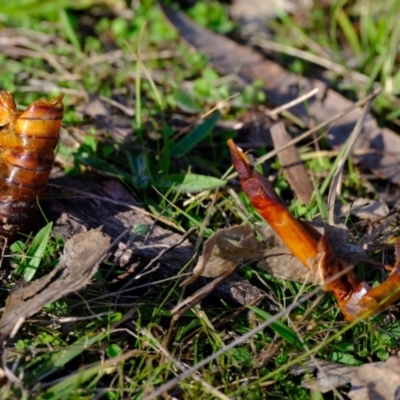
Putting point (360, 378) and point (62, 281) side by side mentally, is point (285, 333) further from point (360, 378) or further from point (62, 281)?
point (62, 281)

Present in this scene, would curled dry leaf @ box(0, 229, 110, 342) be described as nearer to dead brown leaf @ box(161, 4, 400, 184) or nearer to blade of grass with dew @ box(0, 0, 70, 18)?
dead brown leaf @ box(161, 4, 400, 184)

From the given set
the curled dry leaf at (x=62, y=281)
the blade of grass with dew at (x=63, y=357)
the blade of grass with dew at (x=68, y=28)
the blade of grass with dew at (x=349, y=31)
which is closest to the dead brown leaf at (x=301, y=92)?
the blade of grass with dew at (x=349, y=31)

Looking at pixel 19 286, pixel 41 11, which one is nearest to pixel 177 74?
pixel 41 11

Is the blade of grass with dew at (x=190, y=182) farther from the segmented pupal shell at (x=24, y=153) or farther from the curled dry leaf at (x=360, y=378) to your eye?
the curled dry leaf at (x=360, y=378)

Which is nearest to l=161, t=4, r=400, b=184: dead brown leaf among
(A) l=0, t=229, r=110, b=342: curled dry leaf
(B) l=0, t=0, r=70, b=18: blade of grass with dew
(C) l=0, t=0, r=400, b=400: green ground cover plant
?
(C) l=0, t=0, r=400, b=400: green ground cover plant

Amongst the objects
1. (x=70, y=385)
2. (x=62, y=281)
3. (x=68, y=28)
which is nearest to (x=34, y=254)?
(x=62, y=281)

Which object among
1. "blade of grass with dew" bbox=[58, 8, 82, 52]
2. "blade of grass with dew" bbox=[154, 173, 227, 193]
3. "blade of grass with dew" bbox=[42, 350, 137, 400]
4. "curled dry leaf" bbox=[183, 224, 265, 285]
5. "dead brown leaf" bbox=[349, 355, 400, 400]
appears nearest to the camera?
"blade of grass with dew" bbox=[42, 350, 137, 400]
